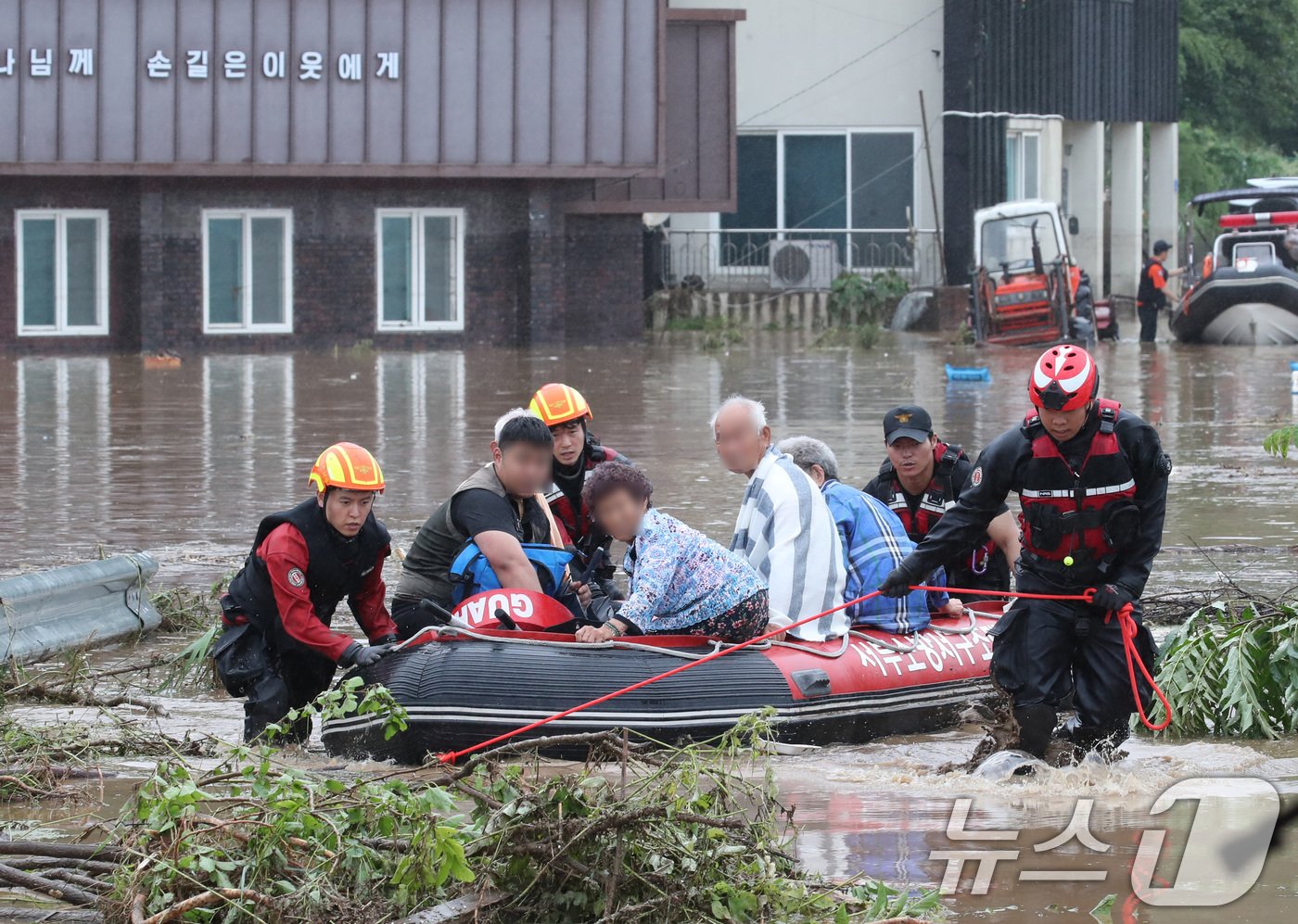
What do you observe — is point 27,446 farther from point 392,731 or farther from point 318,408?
point 392,731

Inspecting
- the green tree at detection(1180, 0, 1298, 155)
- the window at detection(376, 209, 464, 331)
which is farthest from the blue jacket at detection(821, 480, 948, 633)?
the green tree at detection(1180, 0, 1298, 155)

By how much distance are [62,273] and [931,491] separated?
2164 centimetres

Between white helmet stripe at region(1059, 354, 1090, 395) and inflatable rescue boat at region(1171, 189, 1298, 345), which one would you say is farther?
inflatable rescue boat at region(1171, 189, 1298, 345)

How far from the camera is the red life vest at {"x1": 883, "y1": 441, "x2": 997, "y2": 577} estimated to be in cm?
853

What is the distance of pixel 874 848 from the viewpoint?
17.9ft

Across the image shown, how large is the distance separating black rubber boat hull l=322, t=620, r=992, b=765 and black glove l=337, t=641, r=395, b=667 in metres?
0.04

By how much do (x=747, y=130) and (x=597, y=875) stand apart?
97.7 ft

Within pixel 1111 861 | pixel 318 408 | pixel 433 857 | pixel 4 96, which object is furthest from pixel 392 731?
pixel 4 96

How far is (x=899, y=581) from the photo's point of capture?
670cm

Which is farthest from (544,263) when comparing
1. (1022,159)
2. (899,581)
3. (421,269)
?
(899,581)

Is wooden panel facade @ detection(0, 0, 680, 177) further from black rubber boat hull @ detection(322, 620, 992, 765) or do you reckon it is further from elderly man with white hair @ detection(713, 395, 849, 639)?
black rubber boat hull @ detection(322, 620, 992, 765)

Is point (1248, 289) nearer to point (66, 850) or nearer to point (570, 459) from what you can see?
point (570, 459)

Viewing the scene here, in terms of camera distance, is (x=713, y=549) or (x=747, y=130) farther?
(x=747, y=130)

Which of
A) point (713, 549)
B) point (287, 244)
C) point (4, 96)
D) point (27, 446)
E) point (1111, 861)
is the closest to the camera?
point (1111, 861)
